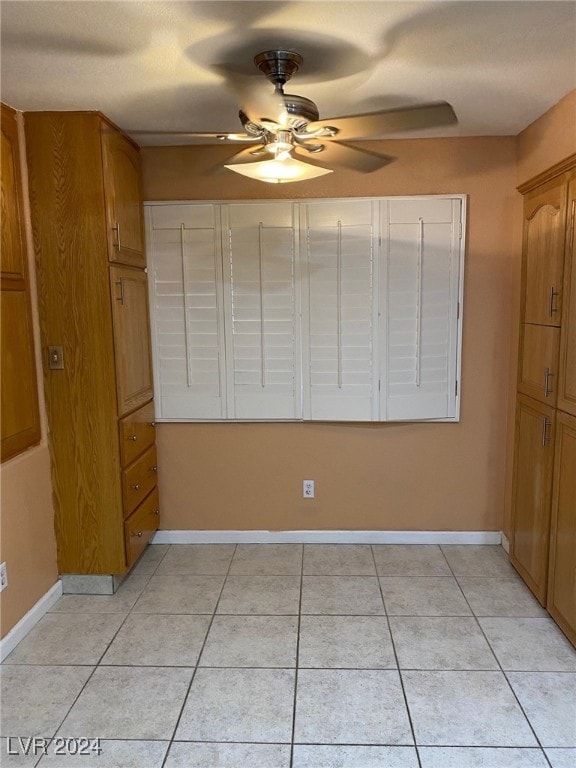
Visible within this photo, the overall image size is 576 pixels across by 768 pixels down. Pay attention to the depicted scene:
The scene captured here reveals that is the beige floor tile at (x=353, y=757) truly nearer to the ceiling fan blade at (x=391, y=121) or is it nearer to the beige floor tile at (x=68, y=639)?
the beige floor tile at (x=68, y=639)

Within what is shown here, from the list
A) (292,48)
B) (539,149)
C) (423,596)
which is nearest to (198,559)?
(423,596)

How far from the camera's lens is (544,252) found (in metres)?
2.57

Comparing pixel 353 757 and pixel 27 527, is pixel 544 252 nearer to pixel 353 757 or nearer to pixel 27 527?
pixel 353 757

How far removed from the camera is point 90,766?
1.80 meters

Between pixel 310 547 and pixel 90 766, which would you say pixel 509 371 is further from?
pixel 90 766

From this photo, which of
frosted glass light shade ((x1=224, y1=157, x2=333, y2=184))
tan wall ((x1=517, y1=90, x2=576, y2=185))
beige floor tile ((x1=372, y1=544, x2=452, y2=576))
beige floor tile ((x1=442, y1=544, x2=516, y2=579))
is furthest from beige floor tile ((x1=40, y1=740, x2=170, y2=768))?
tan wall ((x1=517, y1=90, x2=576, y2=185))

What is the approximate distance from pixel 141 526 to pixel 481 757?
194 cm

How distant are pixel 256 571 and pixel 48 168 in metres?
2.29

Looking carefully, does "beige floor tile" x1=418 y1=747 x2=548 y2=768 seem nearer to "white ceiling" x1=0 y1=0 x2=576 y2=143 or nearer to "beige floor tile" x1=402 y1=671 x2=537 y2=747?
"beige floor tile" x1=402 y1=671 x2=537 y2=747

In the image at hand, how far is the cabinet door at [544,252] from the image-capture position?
94.9 inches

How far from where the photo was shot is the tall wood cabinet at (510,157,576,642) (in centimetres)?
233

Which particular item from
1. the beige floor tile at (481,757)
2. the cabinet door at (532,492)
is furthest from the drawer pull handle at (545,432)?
the beige floor tile at (481,757)

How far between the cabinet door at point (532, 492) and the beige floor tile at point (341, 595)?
757 mm

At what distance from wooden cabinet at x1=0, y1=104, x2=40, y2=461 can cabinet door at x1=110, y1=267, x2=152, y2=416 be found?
38 centimetres
